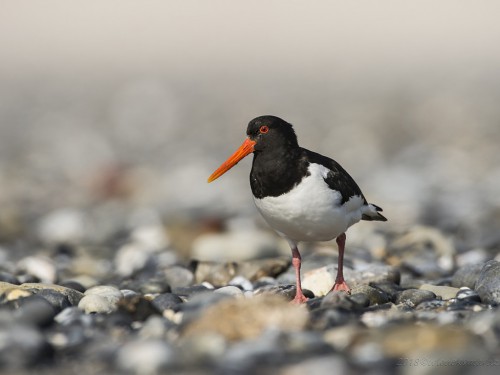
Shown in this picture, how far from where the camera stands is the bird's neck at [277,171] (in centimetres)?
606

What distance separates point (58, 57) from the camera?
50500 millimetres

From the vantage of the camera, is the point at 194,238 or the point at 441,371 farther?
the point at 194,238

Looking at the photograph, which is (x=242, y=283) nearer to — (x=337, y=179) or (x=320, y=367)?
(x=337, y=179)

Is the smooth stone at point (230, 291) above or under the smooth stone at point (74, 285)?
under

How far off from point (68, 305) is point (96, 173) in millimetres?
10916

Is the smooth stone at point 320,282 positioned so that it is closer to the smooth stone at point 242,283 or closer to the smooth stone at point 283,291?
the smooth stone at point 283,291

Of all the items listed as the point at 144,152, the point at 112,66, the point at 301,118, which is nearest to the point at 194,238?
the point at 144,152

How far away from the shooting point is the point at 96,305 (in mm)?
5699

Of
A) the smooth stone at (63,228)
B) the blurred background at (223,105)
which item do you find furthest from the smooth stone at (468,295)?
the smooth stone at (63,228)

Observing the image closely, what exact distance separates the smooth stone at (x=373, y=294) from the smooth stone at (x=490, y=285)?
677 millimetres

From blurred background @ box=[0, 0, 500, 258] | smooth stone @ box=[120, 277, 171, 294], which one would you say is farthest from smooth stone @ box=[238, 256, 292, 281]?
blurred background @ box=[0, 0, 500, 258]

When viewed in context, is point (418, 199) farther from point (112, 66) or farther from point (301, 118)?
point (112, 66)

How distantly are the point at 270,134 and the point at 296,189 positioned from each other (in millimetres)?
586

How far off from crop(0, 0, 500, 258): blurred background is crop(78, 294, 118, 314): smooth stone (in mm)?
4392
